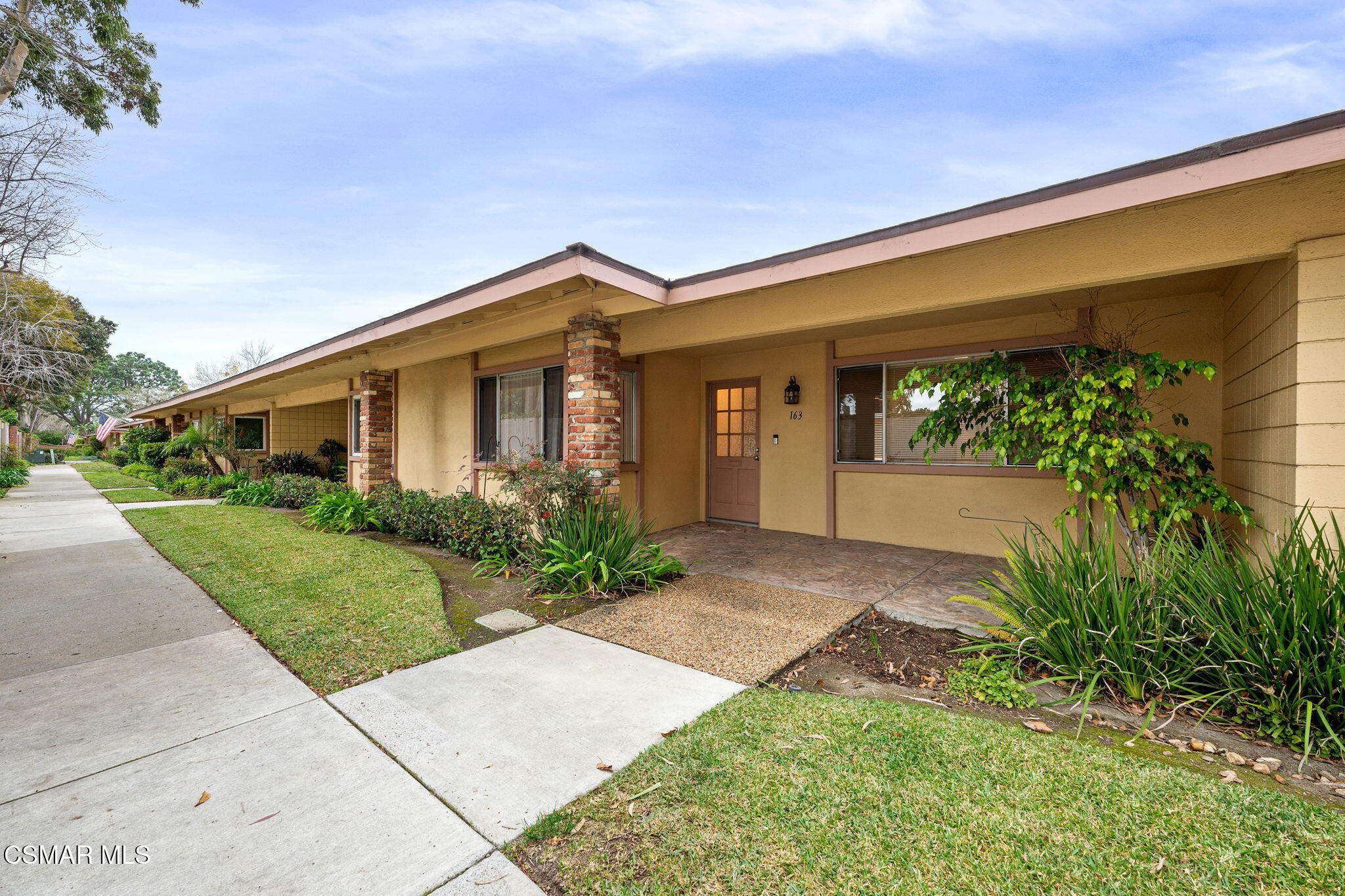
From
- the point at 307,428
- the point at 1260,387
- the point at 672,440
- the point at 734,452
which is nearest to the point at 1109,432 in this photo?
the point at 1260,387

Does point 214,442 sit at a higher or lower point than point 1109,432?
lower

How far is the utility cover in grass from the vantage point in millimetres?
3445

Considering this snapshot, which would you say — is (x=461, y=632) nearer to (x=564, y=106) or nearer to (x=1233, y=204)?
(x=1233, y=204)

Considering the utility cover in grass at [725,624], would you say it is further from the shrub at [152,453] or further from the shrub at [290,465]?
the shrub at [152,453]

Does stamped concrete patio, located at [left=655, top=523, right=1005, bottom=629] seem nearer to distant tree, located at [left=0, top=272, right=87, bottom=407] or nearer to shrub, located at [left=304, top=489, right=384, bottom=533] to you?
shrub, located at [left=304, top=489, right=384, bottom=533]

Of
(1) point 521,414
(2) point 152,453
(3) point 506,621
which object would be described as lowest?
(3) point 506,621

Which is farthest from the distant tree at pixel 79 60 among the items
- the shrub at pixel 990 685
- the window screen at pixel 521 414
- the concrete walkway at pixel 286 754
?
the shrub at pixel 990 685

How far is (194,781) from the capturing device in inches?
87.7

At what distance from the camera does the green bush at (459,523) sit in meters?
5.98

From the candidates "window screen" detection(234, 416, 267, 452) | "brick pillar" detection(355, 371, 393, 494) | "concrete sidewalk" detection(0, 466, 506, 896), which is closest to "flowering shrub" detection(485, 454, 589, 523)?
"concrete sidewalk" detection(0, 466, 506, 896)

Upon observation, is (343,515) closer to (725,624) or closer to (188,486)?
(725,624)

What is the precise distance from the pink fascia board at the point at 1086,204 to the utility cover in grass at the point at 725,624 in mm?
2584

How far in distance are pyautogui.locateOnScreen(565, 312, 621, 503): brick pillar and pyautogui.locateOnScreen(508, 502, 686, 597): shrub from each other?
0.45 m

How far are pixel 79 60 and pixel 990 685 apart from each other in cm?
1697
